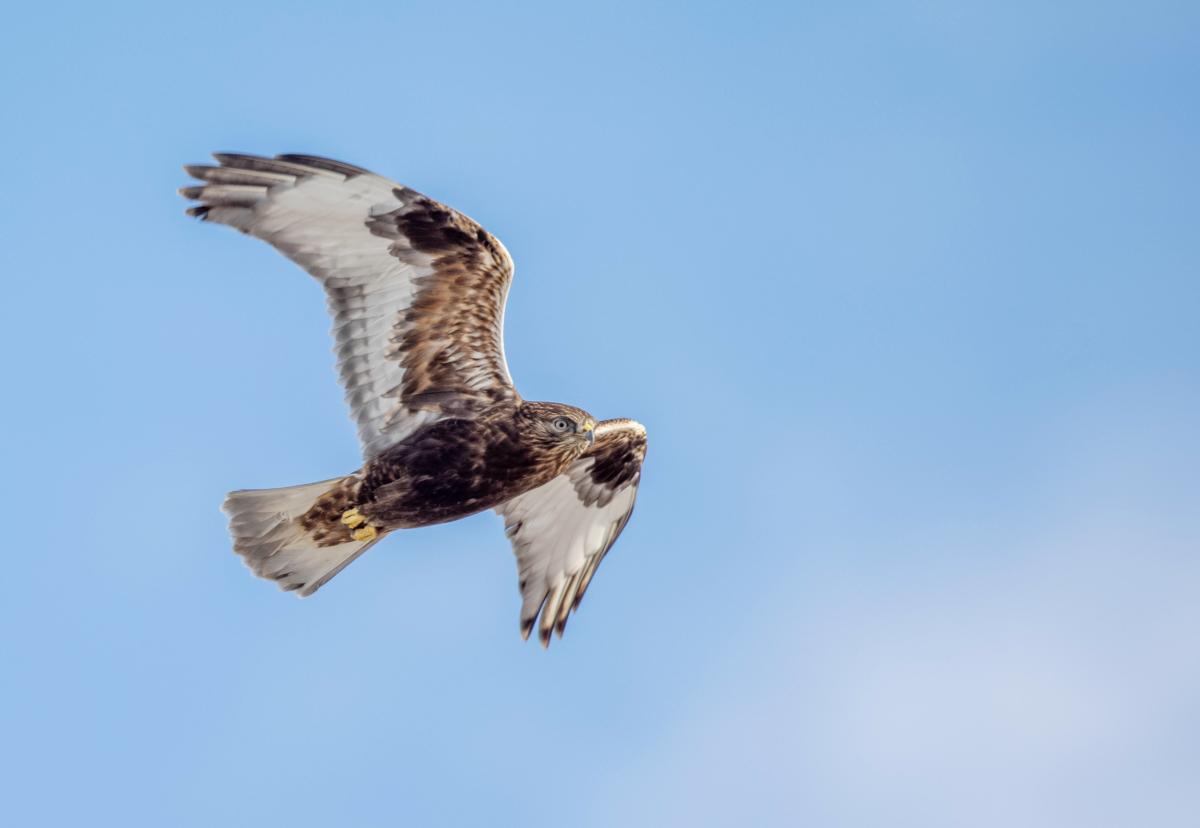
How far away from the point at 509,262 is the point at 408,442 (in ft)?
5.50

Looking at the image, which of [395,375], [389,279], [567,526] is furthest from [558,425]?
[567,526]

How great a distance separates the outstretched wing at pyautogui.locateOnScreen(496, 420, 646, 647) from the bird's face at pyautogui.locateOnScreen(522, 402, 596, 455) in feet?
4.85

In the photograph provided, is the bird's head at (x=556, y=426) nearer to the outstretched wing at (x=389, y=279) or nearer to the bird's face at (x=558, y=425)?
the bird's face at (x=558, y=425)

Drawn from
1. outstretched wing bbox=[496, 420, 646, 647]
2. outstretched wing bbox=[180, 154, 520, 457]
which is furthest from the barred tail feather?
outstretched wing bbox=[496, 420, 646, 647]

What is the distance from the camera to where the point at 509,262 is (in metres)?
15.0

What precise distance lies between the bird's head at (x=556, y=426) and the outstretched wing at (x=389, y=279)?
0.34 meters

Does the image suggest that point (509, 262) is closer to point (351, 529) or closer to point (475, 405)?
point (475, 405)

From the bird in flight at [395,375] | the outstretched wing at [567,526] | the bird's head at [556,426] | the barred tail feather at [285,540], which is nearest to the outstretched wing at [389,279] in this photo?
the bird in flight at [395,375]

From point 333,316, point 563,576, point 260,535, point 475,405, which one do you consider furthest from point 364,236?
point 563,576

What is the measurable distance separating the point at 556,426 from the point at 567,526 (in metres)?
2.07

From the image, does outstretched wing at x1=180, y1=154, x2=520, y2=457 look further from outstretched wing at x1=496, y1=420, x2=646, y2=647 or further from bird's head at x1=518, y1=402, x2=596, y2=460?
outstretched wing at x1=496, y1=420, x2=646, y2=647

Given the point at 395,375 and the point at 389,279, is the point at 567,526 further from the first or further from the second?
the point at 389,279

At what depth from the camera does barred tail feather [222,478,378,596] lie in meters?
15.0

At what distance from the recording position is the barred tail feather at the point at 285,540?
15.0 m
